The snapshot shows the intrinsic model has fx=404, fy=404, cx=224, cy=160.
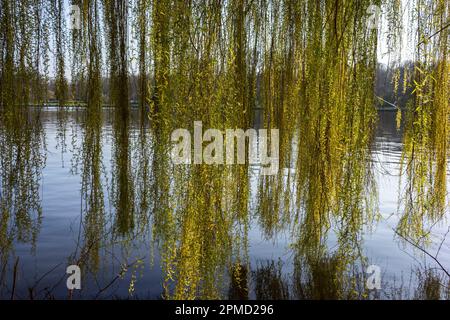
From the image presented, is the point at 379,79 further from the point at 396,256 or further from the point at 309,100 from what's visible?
the point at 396,256

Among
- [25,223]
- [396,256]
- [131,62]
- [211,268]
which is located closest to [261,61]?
[131,62]

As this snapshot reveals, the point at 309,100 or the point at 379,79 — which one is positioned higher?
the point at 379,79

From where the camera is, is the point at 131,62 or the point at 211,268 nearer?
the point at 211,268

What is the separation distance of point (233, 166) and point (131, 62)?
2.52 feet

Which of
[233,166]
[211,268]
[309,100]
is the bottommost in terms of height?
[211,268]

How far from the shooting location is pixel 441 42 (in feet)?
7.01

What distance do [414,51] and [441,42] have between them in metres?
0.22

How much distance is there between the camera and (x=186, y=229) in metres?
1.59

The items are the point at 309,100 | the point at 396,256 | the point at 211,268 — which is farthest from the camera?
the point at 396,256
